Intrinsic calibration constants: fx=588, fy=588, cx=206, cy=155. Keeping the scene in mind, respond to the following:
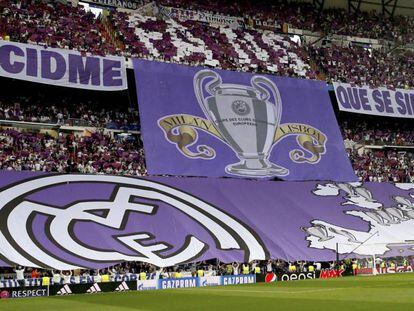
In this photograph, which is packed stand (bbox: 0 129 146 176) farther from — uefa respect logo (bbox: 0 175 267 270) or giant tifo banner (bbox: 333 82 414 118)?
giant tifo banner (bbox: 333 82 414 118)

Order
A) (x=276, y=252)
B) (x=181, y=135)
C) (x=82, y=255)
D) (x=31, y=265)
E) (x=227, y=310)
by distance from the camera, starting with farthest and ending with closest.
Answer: (x=181, y=135), (x=276, y=252), (x=82, y=255), (x=31, y=265), (x=227, y=310)

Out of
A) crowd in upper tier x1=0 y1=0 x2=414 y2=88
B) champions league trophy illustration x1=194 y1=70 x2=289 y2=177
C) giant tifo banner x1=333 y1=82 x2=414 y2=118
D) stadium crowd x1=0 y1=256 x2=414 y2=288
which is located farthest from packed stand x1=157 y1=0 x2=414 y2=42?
stadium crowd x1=0 y1=256 x2=414 y2=288

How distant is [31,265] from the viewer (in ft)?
93.7

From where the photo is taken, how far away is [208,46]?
51188 mm

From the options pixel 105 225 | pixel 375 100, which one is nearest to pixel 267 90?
pixel 375 100

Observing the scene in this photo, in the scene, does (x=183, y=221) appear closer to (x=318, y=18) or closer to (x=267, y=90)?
(x=267, y=90)

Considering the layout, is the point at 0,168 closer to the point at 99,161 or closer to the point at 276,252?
the point at 99,161

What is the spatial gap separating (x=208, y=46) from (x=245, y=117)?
30.2 feet

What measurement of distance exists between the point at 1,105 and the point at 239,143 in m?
17.4

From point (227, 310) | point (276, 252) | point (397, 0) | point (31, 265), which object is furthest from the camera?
point (397, 0)

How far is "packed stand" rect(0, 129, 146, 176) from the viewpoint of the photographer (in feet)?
123

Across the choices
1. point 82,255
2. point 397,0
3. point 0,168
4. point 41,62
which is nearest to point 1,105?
point 41,62

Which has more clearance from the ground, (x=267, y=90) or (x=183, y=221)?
(x=267, y=90)

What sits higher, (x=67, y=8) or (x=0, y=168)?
(x=67, y=8)
